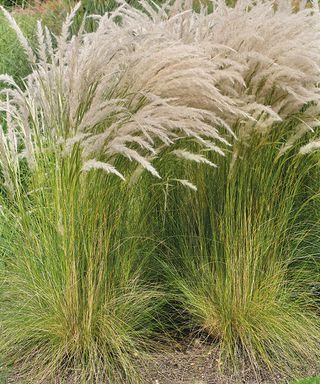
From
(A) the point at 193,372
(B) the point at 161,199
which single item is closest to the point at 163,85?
(B) the point at 161,199

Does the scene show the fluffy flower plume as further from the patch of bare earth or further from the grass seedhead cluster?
the patch of bare earth

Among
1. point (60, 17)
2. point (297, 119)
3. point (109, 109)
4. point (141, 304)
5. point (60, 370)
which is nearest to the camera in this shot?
point (109, 109)

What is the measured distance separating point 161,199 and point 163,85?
0.85 meters

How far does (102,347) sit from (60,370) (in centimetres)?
24

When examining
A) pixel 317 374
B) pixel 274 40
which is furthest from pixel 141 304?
pixel 274 40

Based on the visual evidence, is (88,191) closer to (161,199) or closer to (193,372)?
(161,199)

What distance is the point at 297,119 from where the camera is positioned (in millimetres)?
4422

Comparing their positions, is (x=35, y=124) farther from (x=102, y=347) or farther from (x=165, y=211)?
→ (x=102, y=347)

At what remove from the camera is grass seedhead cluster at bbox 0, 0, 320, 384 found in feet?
12.2

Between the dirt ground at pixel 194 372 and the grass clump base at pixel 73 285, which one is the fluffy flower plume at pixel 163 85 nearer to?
the grass clump base at pixel 73 285

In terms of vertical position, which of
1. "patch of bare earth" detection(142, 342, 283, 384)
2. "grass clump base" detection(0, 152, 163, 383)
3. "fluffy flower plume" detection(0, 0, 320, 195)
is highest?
"fluffy flower plume" detection(0, 0, 320, 195)

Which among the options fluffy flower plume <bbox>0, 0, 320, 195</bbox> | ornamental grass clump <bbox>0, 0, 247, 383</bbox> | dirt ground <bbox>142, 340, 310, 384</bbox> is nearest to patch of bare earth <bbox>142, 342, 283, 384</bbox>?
dirt ground <bbox>142, 340, 310, 384</bbox>

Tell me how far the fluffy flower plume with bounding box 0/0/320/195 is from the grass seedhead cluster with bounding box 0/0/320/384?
11 mm

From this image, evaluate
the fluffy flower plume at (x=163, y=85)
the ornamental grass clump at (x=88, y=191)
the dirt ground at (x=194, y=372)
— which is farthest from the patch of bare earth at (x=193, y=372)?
the fluffy flower plume at (x=163, y=85)
